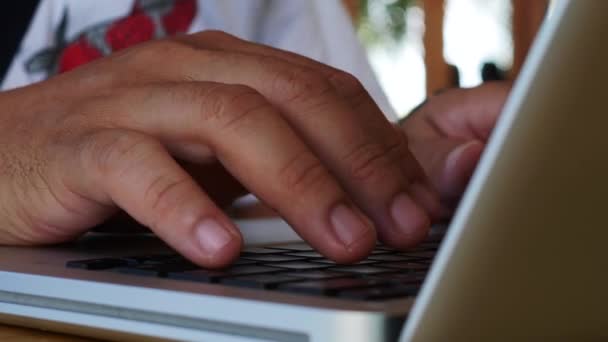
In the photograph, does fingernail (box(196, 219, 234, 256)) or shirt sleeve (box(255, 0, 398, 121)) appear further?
shirt sleeve (box(255, 0, 398, 121))

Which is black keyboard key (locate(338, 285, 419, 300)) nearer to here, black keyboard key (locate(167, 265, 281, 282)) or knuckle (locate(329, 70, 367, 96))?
black keyboard key (locate(167, 265, 281, 282))

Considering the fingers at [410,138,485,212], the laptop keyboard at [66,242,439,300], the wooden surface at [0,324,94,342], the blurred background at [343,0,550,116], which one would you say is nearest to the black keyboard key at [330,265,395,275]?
the laptop keyboard at [66,242,439,300]

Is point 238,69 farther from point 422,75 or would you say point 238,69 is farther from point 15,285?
point 422,75

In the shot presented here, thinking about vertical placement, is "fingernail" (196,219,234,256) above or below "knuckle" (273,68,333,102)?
below

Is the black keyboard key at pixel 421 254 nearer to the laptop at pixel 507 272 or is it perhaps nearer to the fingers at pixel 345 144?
the fingers at pixel 345 144

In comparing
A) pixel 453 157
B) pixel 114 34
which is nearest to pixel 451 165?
pixel 453 157

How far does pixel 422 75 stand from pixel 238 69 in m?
2.31

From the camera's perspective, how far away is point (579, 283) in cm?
28

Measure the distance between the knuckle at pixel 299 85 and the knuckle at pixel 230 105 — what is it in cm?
4

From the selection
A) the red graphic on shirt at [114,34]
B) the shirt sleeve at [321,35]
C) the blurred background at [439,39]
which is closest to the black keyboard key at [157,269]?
the red graphic on shirt at [114,34]

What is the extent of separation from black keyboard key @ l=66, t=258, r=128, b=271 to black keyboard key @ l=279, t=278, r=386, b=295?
11cm

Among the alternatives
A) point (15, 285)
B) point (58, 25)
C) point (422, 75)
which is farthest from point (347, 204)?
point (422, 75)

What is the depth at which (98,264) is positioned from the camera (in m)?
0.39

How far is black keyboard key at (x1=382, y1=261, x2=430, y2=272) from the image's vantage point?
1.26ft
